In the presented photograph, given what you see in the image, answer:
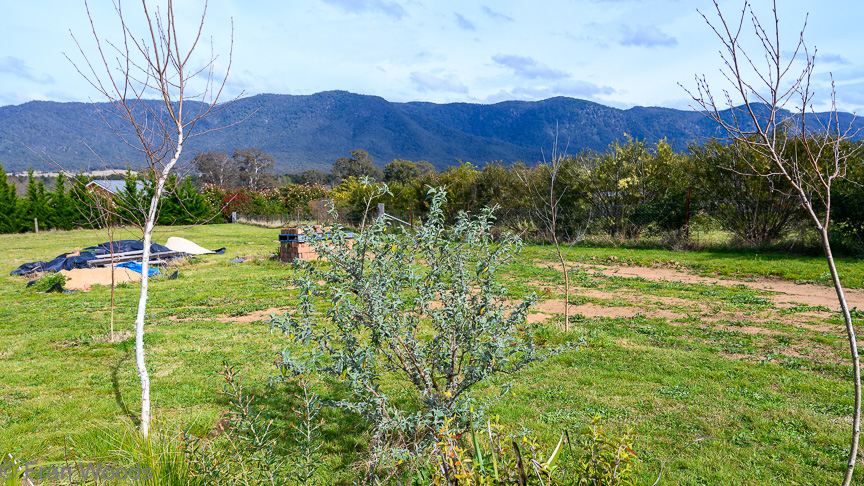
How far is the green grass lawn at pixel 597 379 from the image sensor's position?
3.16m

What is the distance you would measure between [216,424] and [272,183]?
68441mm

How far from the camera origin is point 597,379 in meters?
4.40

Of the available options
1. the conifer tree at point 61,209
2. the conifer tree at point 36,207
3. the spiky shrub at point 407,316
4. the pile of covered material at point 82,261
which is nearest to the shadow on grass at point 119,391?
the spiky shrub at point 407,316

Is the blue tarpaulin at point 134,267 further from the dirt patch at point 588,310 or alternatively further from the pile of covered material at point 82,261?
the dirt patch at point 588,310

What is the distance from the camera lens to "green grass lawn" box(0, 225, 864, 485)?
316 cm

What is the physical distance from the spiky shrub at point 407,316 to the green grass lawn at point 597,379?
0.30 meters

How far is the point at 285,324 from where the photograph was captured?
263 cm

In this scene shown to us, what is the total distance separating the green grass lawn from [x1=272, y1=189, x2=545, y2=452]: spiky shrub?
297 mm

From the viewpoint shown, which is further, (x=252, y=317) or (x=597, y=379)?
(x=252, y=317)

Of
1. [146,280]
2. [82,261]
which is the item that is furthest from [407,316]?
[82,261]

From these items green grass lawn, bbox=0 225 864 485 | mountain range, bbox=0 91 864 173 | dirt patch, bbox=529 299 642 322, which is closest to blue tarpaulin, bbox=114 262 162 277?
green grass lawn, bbox=0 225 864 485

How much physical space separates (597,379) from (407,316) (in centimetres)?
232

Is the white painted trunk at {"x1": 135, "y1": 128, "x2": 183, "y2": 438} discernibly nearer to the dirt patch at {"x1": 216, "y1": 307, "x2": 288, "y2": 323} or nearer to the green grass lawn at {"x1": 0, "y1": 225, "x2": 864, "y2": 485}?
the green grass lawn at {"x1": 0, "y1": 225, "x2": 864, "y2": 485}

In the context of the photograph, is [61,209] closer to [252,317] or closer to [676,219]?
[252,317]
